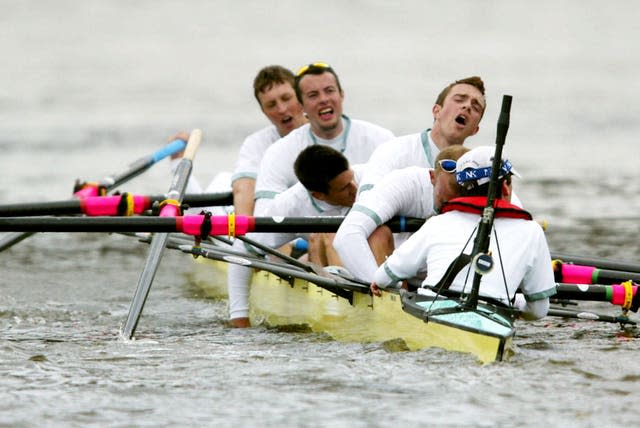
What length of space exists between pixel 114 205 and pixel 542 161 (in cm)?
1198

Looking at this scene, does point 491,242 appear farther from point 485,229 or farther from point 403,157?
point 403,157

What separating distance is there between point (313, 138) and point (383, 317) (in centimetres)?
283

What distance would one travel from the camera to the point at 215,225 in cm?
788

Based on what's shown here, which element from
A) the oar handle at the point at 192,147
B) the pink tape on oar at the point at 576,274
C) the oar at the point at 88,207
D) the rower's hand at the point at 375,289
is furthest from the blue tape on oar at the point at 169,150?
the rower's hand at the point at 375,289

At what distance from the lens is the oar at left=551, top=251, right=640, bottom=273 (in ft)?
27.1

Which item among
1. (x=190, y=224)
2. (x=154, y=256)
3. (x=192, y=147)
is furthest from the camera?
(x=192, y=147)

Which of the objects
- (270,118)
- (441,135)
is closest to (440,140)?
(441,135)

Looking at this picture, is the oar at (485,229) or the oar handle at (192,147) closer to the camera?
the oar at (485,229)

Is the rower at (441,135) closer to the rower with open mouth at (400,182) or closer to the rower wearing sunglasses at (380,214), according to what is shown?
the rower with open mouth at (400,182)

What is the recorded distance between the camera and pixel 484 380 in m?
5.95

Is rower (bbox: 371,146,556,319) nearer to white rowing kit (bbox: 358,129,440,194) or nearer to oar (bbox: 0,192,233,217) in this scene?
white rowing kit (bbox: 358,129,440,194)

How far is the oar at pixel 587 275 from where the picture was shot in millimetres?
7824

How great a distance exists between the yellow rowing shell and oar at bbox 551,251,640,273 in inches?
64.5

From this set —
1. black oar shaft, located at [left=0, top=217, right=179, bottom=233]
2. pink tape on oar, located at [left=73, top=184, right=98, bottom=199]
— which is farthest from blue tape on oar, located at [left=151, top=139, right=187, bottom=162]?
black oar shaft, located at [left=0, top=217, right=179, bottom=233]
